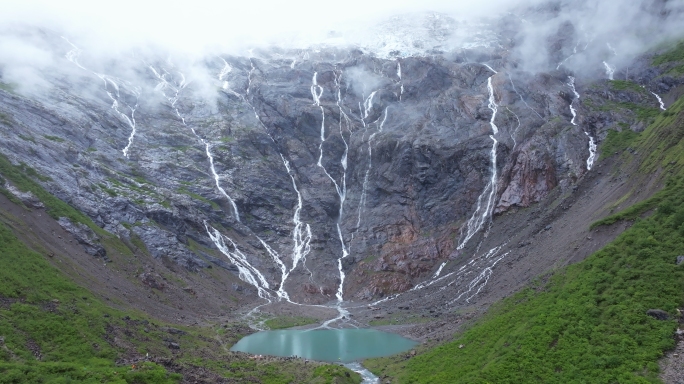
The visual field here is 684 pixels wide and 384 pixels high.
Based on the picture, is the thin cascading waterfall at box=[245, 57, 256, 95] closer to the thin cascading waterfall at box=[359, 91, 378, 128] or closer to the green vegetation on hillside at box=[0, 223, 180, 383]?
the thin cascading waterfall at box=[359, 91, 378, 128]

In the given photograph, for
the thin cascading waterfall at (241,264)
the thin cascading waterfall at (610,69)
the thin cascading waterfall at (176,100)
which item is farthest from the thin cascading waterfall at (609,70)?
the thin cascading waterfall at (176,100)

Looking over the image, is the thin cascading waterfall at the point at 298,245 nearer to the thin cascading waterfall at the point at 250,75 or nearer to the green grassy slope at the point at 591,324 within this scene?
the thin cascading waterfall at the point at 250,75

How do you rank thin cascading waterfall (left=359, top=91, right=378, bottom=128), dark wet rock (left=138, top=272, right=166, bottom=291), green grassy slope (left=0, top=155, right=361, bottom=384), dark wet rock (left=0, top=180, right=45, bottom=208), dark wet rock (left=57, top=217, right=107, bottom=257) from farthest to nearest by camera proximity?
thin cascading waterfall (left=359, top=91, right=378, bottom=128) → dark wet rock (left=138, top=272, right=166, bottom=291) → dark wet rock (left=57, top=217, right=107, bottom=257) → dark wet rock (left=0, top=180, right=45, bottom=208) → green grassy slope (left=0, top=155, right=361, bottom=384)

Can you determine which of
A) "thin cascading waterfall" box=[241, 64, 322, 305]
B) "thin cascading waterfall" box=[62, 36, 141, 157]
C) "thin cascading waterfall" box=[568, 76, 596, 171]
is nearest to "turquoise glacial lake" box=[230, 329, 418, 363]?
"thin cascading waterfall" box=[241, 64, 322, 305]

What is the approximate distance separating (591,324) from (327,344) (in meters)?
38.1

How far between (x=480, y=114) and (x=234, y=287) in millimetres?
75578

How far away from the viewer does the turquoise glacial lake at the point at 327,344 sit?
185 ft

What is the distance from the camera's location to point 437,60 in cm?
14825

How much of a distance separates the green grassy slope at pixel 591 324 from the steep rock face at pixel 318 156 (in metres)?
49.6

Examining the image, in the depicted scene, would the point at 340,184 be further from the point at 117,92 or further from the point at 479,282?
the point at 117,92

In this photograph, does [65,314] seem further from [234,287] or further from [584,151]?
[584,151]

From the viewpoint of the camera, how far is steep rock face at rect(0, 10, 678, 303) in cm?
9525

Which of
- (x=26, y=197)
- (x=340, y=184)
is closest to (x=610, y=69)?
(x=340, y=184)

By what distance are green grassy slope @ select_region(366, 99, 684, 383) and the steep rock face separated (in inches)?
1951
